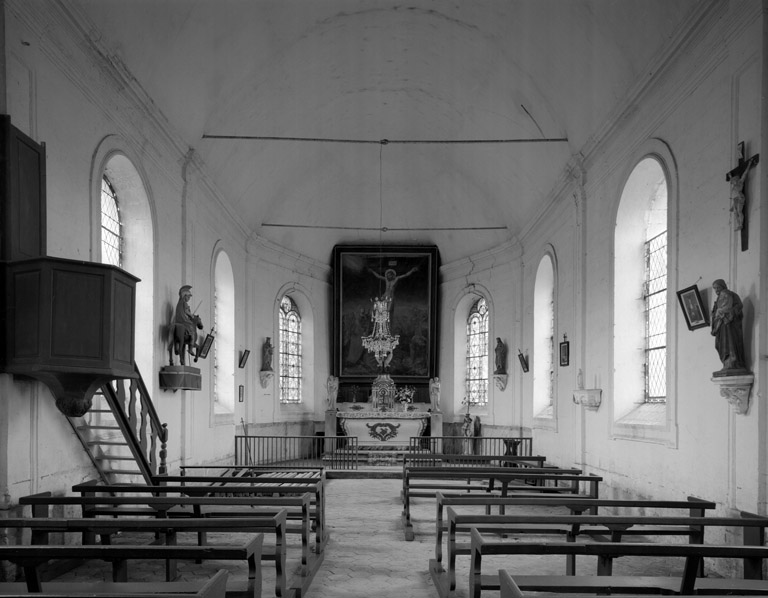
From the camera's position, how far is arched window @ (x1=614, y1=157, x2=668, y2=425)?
10.7m

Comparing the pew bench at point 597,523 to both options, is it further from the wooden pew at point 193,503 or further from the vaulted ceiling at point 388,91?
the vaulted ceiling at point 388,91

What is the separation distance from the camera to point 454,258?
22156 mm

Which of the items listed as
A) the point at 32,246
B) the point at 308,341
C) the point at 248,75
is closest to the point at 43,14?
the point at 32,246

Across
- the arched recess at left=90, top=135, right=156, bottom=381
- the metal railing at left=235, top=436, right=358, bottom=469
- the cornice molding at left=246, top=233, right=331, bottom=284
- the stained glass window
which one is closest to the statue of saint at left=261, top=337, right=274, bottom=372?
the metal railing at left=235, top=436, right=358, bottom=469

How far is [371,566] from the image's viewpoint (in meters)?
7.58

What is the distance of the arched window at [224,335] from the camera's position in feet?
54.5

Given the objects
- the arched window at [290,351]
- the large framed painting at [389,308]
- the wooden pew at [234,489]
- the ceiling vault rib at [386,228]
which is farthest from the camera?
the large framed painting at [389,308]

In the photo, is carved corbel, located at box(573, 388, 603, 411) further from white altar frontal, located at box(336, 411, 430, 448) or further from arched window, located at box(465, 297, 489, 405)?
arched window, located at box(465, 297, 489, 405)

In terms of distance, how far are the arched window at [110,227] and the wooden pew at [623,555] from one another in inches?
→ 311

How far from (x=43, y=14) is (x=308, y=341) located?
15113mm

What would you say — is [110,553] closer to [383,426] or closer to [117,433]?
[117,433]

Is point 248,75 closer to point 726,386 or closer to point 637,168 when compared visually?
point 637,168

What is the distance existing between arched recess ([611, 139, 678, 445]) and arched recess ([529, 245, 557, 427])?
506 cm

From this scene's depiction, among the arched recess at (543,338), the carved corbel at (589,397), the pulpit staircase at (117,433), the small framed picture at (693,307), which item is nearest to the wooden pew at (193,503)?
the pulpit staircase at (117,433)
